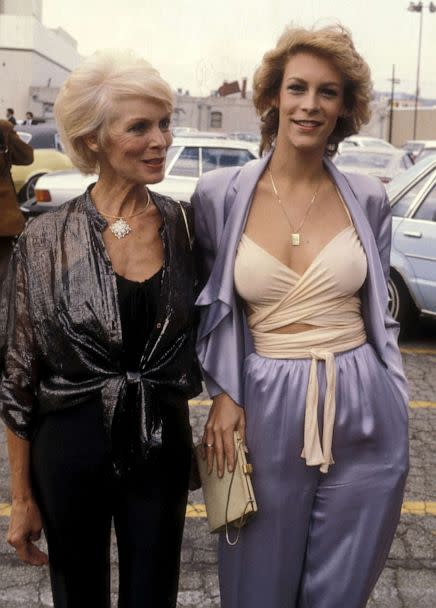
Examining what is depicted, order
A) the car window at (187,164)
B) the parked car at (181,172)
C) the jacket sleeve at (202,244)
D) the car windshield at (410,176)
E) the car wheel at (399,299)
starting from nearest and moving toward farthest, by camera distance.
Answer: the jacket sleeve at (202,244) → the car windshield at (410,176) → the car wheel at (399,299) → the parked car at (181,172) → the car window at (187,164)

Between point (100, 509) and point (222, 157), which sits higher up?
point (100, 509)

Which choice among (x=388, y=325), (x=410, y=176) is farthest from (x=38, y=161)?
(x=388, y=325)

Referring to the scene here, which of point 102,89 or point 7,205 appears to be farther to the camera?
point 7,205

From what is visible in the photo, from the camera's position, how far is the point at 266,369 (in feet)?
7.82

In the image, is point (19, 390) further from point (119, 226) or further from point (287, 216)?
point (287, 216)

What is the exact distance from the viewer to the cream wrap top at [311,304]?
2346 millimetres

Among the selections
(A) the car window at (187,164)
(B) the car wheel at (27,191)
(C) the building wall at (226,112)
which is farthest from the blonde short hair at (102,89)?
(C) the building wall at (226,112)

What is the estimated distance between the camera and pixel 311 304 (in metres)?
2.36

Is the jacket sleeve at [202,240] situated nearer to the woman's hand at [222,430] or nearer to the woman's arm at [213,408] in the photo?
the woman's arm at [213,408]

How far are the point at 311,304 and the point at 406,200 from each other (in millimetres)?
5021

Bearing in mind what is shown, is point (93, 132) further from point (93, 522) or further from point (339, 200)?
point (93, 522)

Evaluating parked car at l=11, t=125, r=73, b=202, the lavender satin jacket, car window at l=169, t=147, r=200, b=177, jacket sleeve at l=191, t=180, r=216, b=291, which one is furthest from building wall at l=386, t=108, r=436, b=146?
jacket sleeve at l=191, t=180, r=216, b=291

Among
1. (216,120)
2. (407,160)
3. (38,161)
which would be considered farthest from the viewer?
(216,120)

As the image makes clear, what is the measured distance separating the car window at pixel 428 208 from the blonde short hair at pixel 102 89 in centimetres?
510
